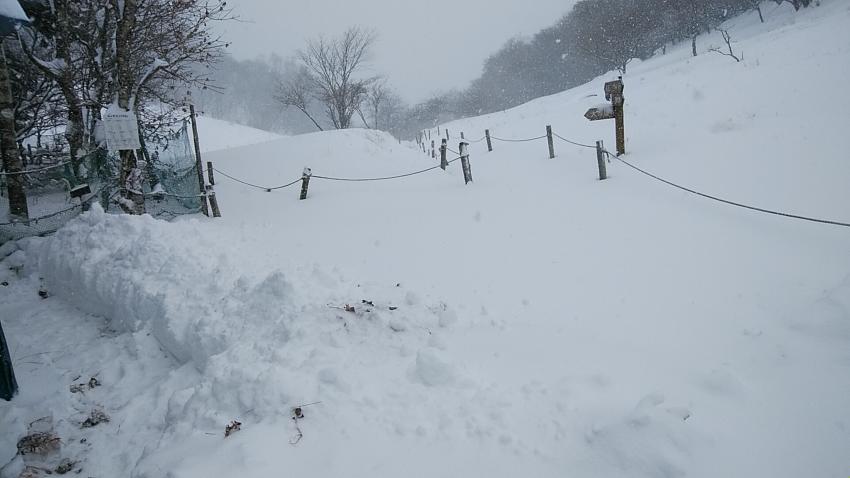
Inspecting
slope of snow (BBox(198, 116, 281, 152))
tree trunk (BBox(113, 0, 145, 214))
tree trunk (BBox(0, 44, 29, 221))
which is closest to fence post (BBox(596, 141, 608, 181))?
tree trunk (BBox(113, 0, 145, 214))

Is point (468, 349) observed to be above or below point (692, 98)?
below

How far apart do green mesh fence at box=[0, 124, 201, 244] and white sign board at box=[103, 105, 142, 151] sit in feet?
4.16

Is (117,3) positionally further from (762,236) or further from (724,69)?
(724,69)

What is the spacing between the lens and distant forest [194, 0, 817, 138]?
36.2 m

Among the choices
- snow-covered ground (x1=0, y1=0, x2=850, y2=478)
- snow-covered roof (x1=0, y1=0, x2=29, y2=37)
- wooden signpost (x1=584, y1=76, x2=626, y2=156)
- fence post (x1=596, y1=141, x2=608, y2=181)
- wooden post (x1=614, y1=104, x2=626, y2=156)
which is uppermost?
snow-covered roof (x1=0, y1=0, x2=29, y2=37)

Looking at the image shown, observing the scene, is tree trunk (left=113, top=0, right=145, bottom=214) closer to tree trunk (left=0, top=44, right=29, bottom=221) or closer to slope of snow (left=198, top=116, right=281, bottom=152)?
tree trunk (left=0, top=44, right=29, bottom=221)

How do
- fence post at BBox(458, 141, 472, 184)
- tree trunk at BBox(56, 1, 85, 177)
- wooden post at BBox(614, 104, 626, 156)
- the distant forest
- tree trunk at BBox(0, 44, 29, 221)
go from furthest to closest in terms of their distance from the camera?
the distant forest < fence post at BBox(458, 141, 472, 184) < wooden post at BBox(614, 104, 626, 156) < tree trunk at BBox(56, 1, 85, 177) < tree trunk at BBox(0, 44, 29, 221)

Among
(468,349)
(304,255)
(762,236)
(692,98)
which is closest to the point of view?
(468,349)

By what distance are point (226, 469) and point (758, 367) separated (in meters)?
4.17

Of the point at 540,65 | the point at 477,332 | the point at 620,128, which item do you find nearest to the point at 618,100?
the point at 620,128

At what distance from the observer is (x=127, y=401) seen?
3.79 meters

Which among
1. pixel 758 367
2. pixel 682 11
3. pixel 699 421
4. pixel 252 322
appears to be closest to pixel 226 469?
pixel 252 322

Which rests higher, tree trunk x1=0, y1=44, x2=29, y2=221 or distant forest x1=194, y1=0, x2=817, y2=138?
distant forest x1=194, y1=0, x2=817, y2=138

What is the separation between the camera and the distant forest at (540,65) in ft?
119
